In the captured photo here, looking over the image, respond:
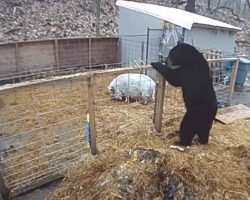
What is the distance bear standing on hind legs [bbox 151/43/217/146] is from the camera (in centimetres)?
338

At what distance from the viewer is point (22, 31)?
11.2 m

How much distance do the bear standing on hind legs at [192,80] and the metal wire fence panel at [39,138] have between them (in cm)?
111

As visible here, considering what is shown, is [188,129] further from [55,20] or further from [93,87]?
[55,20]

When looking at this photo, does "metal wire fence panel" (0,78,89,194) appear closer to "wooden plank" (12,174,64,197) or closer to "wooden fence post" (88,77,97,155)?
"wooden plank" (12,174,64,197)

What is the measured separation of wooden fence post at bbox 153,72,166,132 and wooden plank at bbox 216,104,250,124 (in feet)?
4.03

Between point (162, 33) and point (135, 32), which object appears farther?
point (135, 32)

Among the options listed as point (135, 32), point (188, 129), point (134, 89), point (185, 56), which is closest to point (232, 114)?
point (188, 129)

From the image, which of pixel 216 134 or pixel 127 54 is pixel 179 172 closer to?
pixel 216 134

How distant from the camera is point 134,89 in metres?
5.64

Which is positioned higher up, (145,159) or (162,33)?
(162,33)

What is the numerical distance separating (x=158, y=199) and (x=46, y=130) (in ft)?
8.54

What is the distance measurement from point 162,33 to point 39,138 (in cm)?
460

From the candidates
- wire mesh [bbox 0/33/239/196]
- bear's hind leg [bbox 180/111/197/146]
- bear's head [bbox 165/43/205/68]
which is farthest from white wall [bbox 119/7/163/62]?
bear's hind leg [bbox 180/111/197/146]

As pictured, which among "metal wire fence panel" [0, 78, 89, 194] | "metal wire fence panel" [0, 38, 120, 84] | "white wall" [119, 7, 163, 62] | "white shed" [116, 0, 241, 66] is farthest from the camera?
"white wall" [119, 7, 163, 62]
